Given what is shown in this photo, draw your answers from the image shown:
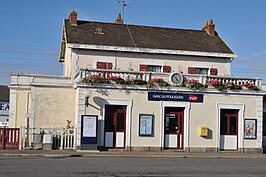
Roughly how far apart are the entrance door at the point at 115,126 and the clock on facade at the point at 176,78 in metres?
3.03

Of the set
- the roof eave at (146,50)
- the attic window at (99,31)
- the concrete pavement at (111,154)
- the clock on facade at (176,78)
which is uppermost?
the attic window at (99,31)

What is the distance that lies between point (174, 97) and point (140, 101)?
1922 mm

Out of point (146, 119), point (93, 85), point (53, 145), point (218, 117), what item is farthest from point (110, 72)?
point (218, 117)

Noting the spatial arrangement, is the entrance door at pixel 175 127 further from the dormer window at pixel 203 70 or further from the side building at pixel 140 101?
the dormer window at pixel 203 70

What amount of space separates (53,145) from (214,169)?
10989mm

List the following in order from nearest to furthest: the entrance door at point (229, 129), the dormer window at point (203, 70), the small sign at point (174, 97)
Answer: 1. the small sign at point (174, 97)
2. the entrance door at point (229, 129)
3. the dormer window at point (203, 70)

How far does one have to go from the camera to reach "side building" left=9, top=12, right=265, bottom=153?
2513cm

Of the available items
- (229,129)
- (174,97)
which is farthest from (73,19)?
(229,129)

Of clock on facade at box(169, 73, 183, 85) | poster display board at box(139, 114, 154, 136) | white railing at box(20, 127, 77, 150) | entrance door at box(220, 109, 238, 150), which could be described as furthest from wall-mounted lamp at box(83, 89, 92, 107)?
entrance door at box(220, 109, 238, 150)

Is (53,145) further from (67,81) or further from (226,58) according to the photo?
(226,58)

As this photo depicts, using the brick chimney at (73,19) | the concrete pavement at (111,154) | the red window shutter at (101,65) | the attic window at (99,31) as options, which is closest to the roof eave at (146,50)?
the red window shutter at (101,65)

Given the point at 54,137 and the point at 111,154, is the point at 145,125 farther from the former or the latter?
the point at 54,137

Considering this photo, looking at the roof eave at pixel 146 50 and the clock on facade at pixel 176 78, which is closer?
the clock on facade at pixel 176 78

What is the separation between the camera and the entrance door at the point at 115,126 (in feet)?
83.3
